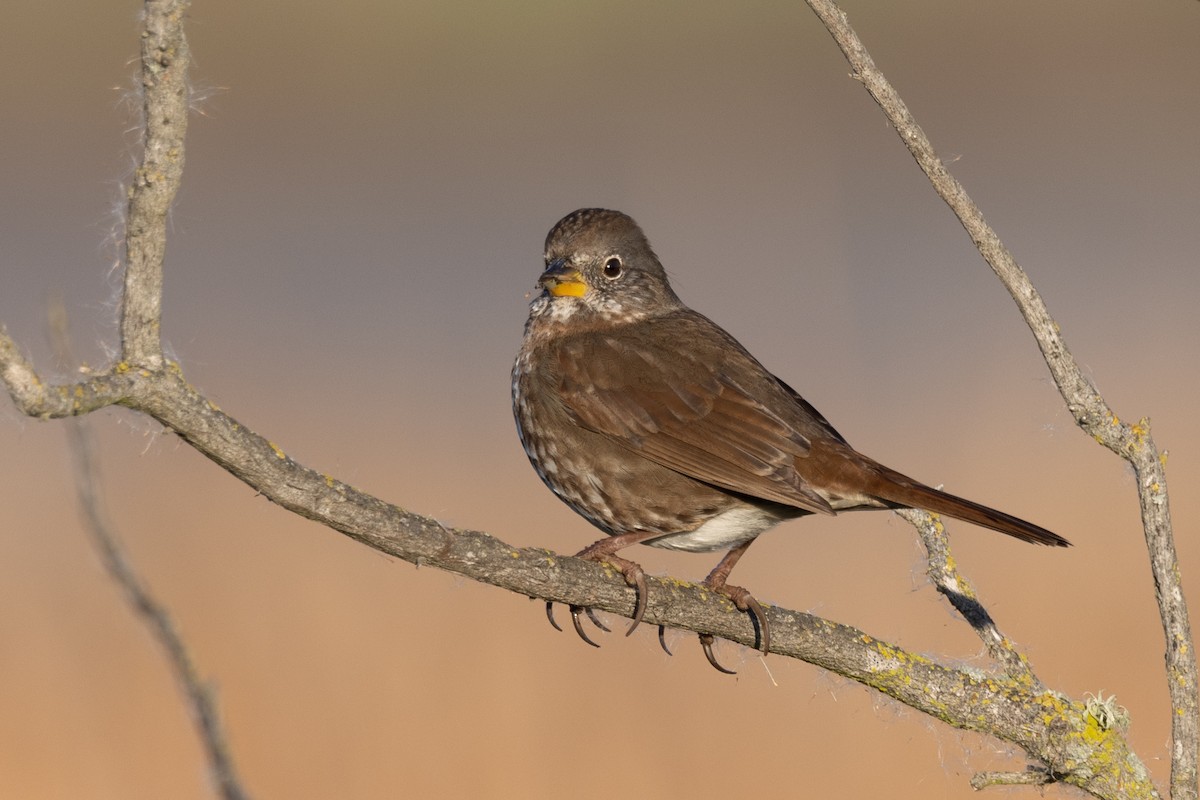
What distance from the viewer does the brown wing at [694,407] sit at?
4344 mm

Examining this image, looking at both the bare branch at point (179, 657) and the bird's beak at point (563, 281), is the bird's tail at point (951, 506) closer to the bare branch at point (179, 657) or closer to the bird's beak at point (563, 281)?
the bird's beak at point (563, 281)

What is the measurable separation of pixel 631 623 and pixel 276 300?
7359 millimetres

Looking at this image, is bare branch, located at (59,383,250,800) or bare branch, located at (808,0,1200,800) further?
bare branch, located at (808,0,1200,800)

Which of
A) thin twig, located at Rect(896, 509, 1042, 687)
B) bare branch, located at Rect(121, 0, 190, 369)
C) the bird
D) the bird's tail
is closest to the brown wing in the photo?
the bird

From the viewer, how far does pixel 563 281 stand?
5.14 meters

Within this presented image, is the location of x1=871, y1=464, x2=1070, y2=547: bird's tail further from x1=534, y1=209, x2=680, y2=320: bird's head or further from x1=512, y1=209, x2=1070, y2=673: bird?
x1=534, y1=209, x2=680, y2=320: bird's head

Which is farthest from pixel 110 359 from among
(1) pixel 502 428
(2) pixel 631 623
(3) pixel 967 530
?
(1) pixel 502 428

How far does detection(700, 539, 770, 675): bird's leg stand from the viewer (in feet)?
11.6

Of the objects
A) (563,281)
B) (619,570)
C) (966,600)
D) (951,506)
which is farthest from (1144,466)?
(563,281)

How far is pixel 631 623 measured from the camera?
3.83 m

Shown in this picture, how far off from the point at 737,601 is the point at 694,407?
Answer: 923 mm

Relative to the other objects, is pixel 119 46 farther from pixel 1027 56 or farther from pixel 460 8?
pixel 1027 56

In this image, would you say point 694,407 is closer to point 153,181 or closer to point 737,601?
point 737,601

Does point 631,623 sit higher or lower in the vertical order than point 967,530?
lower
